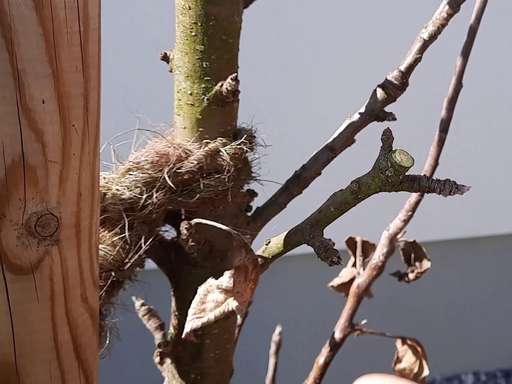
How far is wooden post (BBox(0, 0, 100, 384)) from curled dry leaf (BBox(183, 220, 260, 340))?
117 millimetres

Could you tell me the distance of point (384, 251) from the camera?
989 mm

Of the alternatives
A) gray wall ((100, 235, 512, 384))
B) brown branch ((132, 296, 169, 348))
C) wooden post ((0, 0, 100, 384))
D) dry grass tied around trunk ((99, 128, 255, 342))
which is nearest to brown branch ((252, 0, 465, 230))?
dry grass tied around trunk ((99, 128, 255, 342))

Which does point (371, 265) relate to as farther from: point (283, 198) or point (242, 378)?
point (242, 378)

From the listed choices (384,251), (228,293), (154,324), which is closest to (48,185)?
(228,293)

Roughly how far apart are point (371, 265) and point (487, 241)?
5.07 ft

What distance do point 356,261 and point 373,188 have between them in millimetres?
403

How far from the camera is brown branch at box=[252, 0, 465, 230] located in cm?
79

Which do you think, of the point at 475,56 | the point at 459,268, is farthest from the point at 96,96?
the point at 459,268

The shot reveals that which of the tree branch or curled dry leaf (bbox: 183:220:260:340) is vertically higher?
the tree branch

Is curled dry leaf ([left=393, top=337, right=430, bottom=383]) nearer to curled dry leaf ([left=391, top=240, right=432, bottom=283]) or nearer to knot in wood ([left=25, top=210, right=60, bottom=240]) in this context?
curled dry leaf ([left=391, top=240, right=432, bottom=283])

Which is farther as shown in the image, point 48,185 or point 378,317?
point 378,317

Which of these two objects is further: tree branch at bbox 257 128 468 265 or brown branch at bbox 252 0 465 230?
brown branch at bbox 252 0 465 230

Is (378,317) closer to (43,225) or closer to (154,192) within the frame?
(154,192)

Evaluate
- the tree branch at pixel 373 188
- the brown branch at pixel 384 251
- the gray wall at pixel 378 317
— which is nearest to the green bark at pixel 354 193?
the tree branch at pixel 373 188
